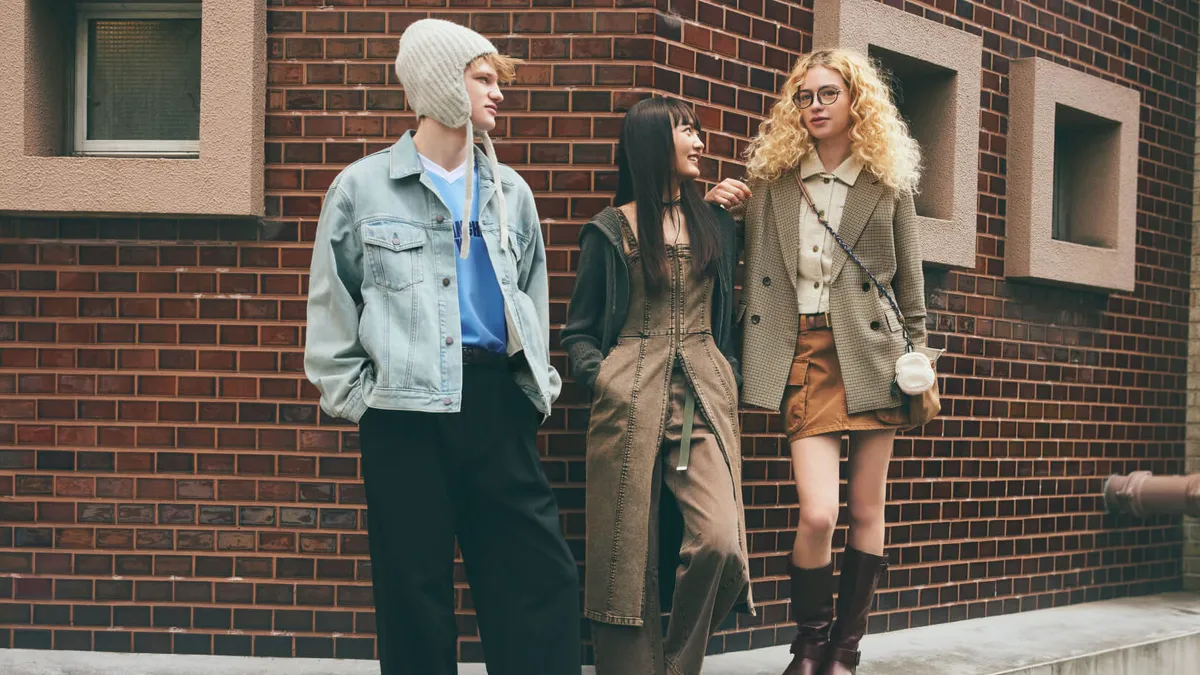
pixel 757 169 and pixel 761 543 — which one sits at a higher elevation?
pixel 757 169

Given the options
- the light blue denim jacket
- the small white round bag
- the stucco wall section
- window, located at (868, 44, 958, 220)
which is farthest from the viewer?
window, located at (868, 44, 958, 220)

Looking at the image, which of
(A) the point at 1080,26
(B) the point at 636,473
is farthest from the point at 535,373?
Answer: (A) the point at 1080,26

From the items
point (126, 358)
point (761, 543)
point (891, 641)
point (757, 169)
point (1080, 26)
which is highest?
point (1080, 26)

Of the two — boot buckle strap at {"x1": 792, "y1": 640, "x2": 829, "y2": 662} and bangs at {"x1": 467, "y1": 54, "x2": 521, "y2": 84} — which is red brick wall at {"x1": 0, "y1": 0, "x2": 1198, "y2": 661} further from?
bangs at {"x1": 467, "y1": 54, "x2": 521, "y2": 84}

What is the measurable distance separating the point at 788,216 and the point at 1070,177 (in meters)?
3.54

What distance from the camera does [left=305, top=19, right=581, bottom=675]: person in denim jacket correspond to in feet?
11.7

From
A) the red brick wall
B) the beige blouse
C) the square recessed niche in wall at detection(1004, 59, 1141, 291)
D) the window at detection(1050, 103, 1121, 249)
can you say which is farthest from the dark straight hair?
the window at detection(1050, 103, 1121, 249)

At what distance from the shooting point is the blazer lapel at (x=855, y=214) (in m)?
4.52

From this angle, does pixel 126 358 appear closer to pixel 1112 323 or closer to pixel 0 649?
pixel 0 649

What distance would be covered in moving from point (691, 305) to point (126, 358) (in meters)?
2.21

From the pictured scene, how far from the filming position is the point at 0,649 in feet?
16.4

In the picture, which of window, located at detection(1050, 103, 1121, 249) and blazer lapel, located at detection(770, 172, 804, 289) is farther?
window, located at detection(1050, 103, 1121, 249)

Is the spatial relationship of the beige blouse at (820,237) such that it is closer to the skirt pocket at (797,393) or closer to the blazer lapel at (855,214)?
the blazer lapel at (855,214)

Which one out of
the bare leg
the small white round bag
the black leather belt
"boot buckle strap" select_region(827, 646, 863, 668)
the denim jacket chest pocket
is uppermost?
the denim jacket chest pocket
